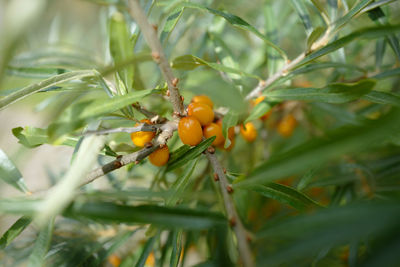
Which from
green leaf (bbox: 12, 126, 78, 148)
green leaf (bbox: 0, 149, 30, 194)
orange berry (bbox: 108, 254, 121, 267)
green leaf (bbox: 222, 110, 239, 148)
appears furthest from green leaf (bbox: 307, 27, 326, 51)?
orange berry (bbox: 108, 254, 121, 267)

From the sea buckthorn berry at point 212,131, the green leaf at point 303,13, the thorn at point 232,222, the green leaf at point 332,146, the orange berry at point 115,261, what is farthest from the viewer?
the orange berry at point 115,261

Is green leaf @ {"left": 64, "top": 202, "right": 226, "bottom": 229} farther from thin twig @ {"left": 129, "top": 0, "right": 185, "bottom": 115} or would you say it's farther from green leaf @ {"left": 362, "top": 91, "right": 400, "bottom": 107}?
green leaf @ {"left": 362, "top": 91, "right": 400, "bottom": 107}

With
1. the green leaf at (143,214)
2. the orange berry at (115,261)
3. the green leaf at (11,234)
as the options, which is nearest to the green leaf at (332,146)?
the green leaf at (143,214)

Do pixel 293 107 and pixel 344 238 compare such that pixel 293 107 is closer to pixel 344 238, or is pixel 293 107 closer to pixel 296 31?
pixel 296 31

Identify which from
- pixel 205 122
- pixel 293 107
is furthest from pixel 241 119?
pixel 293 107

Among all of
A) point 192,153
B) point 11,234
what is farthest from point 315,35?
point 11,234

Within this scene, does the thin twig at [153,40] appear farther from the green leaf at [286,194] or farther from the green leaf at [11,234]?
the green leaf at [11,234]
